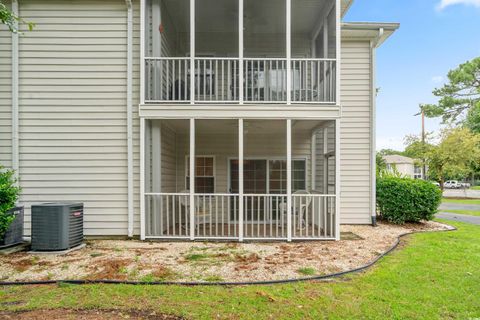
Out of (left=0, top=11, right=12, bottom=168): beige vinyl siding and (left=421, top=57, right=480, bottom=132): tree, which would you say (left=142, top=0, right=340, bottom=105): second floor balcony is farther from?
(left=421, top=57, right=480, bottom=132): tree

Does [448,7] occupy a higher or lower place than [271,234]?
higher

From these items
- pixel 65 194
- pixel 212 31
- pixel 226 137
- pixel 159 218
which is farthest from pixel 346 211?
pixel 65 194

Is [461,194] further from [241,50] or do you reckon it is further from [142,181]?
[142,181]

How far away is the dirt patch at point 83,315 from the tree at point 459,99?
3101 centimetres

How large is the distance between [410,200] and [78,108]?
9232 mm

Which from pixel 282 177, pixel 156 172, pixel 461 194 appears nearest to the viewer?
pixel 156 172

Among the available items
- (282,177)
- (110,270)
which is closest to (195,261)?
(110,270)

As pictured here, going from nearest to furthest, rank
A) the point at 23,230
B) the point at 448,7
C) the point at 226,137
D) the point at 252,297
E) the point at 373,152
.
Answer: the point at 252,297, the point at 23,230, the point at 373,152, the point at 226,137, the point at 448,7

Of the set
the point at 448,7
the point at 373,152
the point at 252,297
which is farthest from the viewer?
the point at 448,7

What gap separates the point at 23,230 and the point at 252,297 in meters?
5.69

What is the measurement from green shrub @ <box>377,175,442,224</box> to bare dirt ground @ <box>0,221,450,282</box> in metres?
2.24

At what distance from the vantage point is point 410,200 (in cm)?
857

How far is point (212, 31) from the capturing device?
8898 mm

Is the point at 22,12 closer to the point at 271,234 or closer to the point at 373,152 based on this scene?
the point at 271,234
